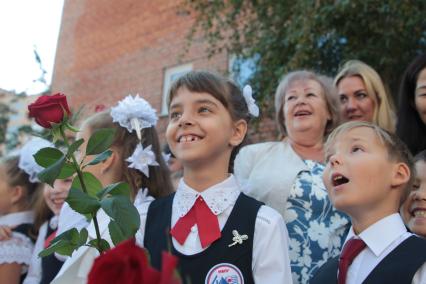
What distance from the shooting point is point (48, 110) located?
46.9 inches

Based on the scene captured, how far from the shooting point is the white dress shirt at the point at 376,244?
5.52 feet

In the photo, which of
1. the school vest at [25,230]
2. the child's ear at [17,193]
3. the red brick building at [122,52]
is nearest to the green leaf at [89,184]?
the school vest at [25,230]

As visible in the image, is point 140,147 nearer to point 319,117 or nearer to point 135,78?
point 319,117

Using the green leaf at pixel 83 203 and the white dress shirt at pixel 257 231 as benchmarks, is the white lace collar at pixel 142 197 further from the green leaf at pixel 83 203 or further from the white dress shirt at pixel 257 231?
the green leaf at pixel 83 203

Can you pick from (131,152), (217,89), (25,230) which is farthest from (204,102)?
(25,230)

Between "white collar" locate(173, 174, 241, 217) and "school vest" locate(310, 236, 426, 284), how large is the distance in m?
0.60

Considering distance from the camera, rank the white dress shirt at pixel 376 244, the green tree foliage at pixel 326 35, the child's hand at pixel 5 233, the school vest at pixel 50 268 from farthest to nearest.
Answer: the green tree foliage at pixel 326 35, the child's hand at pixel 5 233, the school vest at pixel 50 268, the white dress shirt at pixel 376 244

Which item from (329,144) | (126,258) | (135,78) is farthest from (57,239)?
(135,78)

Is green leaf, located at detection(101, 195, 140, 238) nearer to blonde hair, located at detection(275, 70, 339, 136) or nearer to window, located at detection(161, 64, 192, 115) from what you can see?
blonde hair, located at detection(275, 70, 339, 136)

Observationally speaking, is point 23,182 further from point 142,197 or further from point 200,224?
point 200,224

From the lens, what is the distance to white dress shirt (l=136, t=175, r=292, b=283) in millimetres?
1738

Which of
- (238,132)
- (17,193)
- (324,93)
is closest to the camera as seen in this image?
(238,132)

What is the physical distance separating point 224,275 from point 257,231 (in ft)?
0.68

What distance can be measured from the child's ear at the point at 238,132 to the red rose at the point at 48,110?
1.04 meters
